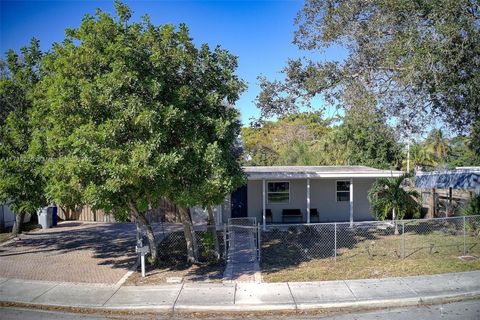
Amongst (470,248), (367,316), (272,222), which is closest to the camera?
(367,316)

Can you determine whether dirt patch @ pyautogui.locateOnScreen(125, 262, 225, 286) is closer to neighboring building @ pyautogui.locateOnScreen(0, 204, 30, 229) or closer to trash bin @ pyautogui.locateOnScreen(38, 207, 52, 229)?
trash bin @ pyautogui.locateOnScreen(38, 207, 52, 229)

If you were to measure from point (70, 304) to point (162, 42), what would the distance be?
681 centimetres

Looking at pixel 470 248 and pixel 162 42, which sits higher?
pixel 162 42

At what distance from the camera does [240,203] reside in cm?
2112

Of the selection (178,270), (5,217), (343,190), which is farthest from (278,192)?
(5,217)

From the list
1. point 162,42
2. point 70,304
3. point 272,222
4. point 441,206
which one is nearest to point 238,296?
point 70,304

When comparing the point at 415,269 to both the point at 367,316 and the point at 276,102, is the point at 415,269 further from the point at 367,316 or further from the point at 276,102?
the point at 276,102

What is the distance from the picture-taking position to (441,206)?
881 inches

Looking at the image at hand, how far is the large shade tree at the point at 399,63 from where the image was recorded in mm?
12727

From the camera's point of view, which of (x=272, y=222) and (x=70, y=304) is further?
(x=272, y=222)

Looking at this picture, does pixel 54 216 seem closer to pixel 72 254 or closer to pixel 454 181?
pixel 72 254

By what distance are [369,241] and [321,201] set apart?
5.25 m

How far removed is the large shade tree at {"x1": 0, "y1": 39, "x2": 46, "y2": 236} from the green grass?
741 centimetres

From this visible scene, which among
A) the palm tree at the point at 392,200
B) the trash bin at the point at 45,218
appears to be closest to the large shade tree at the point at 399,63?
the palm tree at the point at 392,200
